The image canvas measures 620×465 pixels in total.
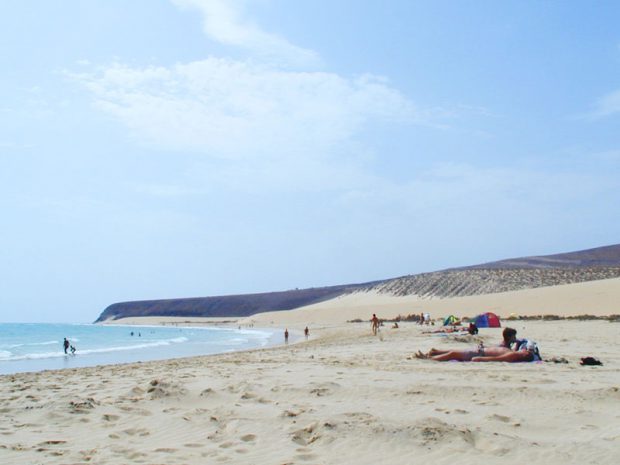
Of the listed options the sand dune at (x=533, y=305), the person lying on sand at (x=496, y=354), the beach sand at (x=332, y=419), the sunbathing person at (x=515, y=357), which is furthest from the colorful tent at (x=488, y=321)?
the beach sand at (x=332, y=419)

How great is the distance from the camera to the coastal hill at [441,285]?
7175cm

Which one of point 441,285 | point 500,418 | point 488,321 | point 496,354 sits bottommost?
point 488,321

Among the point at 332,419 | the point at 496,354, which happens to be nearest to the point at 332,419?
the point at 332,419

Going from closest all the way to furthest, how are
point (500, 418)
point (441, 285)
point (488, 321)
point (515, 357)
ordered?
point (500, 418) < point (515, 357) < point (488, 321) < point (441, 285)

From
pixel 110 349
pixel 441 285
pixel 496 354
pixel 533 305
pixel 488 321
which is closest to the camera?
pixel 496 354

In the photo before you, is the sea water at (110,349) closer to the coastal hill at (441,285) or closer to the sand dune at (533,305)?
the sand dune at (533,305)

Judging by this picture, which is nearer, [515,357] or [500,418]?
[500,418]

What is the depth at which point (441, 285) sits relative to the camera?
82.2 m

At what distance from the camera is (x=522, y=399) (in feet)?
24.8

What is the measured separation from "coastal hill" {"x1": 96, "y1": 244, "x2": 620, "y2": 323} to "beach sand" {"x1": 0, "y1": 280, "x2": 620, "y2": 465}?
63.0 meters

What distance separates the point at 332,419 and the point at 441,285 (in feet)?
256

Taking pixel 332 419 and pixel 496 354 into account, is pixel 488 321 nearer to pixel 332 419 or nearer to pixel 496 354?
pixel 496 354

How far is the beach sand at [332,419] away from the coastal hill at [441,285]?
63.0 metres

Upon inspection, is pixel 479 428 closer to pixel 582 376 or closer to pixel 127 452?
pixel 127 452
